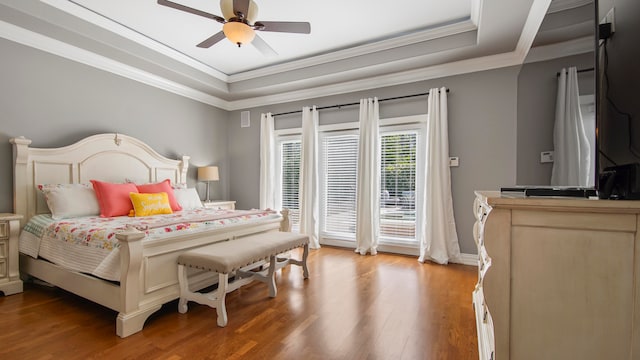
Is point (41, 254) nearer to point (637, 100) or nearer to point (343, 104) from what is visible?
point (343, 104)

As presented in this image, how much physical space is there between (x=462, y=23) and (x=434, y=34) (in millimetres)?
298

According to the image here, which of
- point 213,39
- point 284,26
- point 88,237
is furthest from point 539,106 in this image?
point 88,237

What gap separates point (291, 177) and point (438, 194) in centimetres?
239

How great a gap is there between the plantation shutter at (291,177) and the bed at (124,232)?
1.32m

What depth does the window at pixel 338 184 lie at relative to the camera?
4438 mm

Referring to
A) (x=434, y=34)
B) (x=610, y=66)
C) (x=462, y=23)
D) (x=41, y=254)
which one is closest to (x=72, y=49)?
(x=41, y=254)

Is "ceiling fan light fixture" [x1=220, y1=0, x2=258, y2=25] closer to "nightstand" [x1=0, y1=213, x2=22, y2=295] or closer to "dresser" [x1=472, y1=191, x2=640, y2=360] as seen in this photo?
"dresser" [x1=472, y1=191, x2=640, y2=360]

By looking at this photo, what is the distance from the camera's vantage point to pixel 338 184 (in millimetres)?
4551

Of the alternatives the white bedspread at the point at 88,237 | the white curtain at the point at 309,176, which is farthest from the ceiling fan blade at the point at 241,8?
the white curtain at the point at 309,176

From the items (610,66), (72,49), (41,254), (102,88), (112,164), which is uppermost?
(72,49)

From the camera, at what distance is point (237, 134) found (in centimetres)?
545

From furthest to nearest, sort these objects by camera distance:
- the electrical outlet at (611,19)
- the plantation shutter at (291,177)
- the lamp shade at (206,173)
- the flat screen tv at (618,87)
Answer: the plantation shutter at (291,177) → the lamp shade at (206,173) → the electrical outlet at (611,19) → the flat screen tv at (618,87)

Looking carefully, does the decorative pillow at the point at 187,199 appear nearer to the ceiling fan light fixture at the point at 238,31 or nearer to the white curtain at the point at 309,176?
the white curtain at the point at 309,176

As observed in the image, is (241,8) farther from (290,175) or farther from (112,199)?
(290,175)
